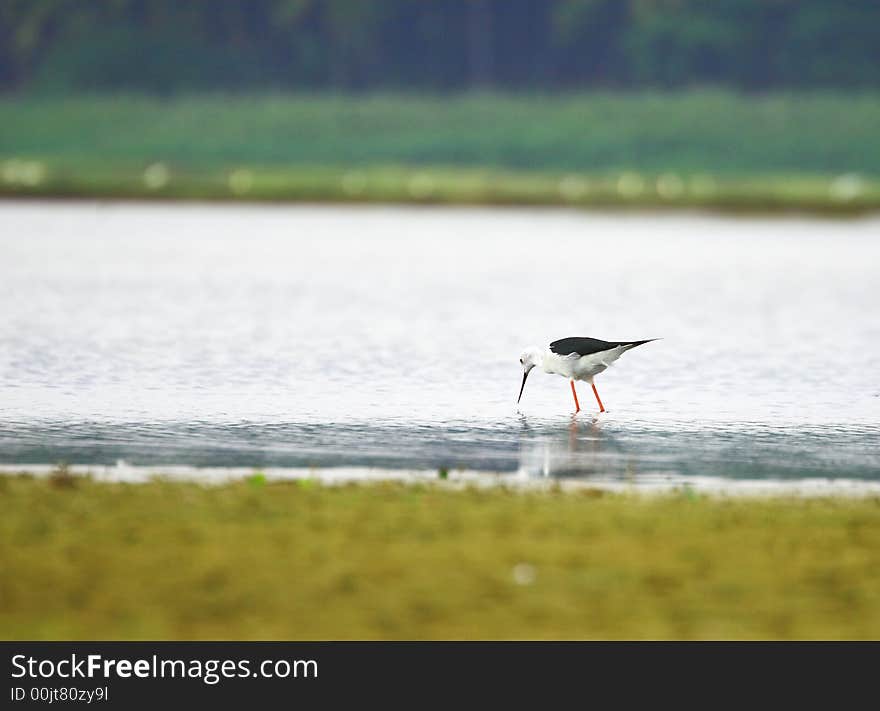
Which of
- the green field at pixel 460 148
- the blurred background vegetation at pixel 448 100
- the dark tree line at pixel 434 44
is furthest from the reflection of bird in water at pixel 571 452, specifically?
the dark tree line at pixel 434 44

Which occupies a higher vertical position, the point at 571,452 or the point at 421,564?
the point at 571,452

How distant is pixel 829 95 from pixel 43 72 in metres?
40.9

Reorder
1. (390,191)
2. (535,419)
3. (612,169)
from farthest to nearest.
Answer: (612,169)
(390,191)
(535,419)

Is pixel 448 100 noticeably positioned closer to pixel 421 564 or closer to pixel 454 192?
pixel 454 192

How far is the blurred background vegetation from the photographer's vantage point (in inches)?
2766

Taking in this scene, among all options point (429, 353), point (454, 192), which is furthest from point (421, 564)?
point (454, 192)

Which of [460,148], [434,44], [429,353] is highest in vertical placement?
[434,44]

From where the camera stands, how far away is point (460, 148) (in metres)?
80.4

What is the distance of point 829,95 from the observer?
307ft

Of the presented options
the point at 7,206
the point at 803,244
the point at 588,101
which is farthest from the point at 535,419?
the point at 588,101

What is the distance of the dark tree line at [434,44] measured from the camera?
10262cm

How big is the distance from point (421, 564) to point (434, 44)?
104 m

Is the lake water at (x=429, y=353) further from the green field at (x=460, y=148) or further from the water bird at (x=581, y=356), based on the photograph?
the green field at (x=460, y=148)

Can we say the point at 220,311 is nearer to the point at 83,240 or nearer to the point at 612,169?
the point at 83,240
